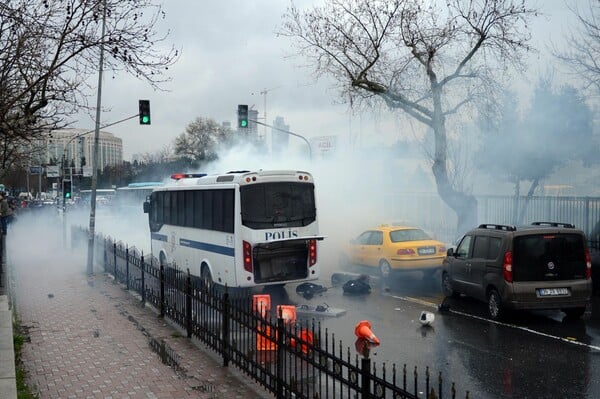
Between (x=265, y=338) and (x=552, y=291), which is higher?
(x=265, y=338)

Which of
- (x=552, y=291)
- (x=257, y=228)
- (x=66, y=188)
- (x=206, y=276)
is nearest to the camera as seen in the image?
(x=552, y=291)

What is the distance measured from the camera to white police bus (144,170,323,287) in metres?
13.0

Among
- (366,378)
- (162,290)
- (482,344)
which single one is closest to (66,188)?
(162,290)

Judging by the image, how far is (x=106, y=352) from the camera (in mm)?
8781

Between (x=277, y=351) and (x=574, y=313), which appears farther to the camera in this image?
(x=574, y=313)

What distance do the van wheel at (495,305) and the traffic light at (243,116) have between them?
14686mm

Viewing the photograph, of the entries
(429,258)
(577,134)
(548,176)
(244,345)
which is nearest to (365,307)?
(429,258)

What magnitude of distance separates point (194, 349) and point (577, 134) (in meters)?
15.2

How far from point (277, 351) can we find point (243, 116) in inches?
747

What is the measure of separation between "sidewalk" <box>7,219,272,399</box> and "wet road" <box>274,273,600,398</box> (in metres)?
2.45

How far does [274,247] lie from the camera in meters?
13.2

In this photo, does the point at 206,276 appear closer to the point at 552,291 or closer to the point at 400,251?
the point at 400,251

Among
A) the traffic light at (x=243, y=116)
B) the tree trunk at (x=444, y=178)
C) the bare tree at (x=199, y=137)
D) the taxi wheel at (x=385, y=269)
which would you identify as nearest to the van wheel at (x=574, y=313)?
the taxi wheel at (x=385, y=269)

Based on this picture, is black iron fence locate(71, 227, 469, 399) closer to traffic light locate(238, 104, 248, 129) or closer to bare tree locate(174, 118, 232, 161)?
traffic light locate(238, 104, 248, 129)
